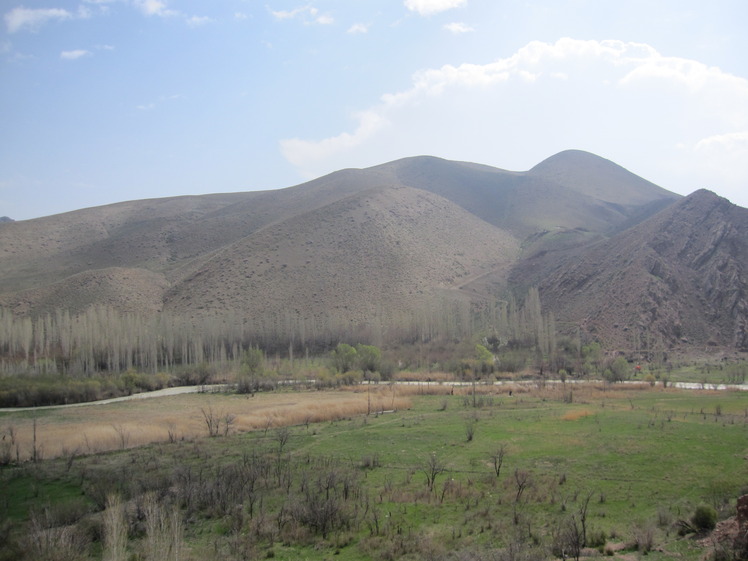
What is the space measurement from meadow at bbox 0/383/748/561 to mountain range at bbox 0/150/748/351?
53342 millimetres

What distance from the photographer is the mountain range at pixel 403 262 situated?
87250 mm

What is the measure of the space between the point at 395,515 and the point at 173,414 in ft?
98.1

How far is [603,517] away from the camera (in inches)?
643

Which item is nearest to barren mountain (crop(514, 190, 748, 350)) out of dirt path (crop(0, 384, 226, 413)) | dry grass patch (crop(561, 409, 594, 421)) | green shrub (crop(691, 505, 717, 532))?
dry grass patch (crop(561, 409, 594, 421))

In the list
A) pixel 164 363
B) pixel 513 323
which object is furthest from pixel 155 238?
pixel 513 323

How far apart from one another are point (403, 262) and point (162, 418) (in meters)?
83.2

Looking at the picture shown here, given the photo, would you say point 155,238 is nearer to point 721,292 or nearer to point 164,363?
point 164,363

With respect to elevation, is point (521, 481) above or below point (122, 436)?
above

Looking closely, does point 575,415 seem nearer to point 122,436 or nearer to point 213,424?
point 213,424

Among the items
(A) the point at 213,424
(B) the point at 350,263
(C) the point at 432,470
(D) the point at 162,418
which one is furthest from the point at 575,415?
(B) the point at 350,263

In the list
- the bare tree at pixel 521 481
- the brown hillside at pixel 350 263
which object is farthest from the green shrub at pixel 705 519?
the brown hillside at pixel 350 263

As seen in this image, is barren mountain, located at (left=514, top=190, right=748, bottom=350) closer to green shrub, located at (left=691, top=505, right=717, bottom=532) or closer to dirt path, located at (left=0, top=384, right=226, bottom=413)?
dirt path, located at (left=0, top=384, right=226, bottom=413)

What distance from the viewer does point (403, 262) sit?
119m

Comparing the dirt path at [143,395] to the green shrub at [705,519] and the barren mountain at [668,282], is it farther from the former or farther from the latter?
the barren mountain at [668,282]
